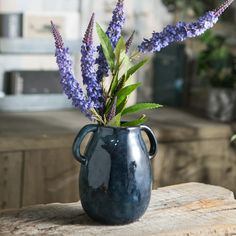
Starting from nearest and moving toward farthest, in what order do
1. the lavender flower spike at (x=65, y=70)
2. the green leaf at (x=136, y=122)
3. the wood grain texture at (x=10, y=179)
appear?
the lavender flower spike at (x=65, y=70)
the green leaf at (x=136, y=122)
the wood grain texture at (x=10, y=179)

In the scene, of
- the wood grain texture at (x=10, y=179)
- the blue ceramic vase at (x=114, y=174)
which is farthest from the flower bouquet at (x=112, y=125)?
the wood grain texture at (x=10, y=179)

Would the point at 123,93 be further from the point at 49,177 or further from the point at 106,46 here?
the point at 49,177

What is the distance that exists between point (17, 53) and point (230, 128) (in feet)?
3.84

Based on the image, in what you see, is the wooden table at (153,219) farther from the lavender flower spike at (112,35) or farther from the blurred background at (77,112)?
the blurred background at (77,112)

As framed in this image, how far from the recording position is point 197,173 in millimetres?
3041

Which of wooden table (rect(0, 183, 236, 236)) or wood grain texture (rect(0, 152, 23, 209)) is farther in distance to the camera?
wood grain texture (rect(0, 152, 23, 209))

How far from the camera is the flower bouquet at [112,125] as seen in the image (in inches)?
58.6

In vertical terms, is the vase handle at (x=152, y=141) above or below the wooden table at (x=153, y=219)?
above

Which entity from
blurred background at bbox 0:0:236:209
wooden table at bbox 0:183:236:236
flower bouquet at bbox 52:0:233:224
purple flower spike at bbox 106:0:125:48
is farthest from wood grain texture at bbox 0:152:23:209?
purple flower spike at bbox 106:0:125:48

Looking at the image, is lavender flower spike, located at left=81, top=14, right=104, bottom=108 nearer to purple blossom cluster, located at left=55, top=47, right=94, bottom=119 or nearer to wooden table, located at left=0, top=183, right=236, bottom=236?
purple blossom cluster, located at left=55, top=47, right=94, bottom=119

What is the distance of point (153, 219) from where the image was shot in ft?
5.31

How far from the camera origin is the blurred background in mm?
2609

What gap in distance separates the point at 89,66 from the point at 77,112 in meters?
1.81

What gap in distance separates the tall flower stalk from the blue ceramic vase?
49mm
